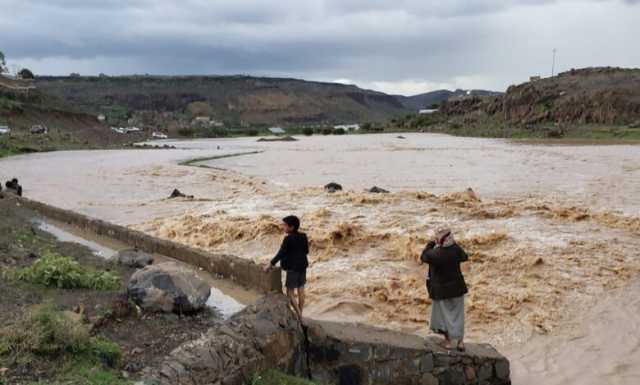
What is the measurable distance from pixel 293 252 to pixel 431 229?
8843 mm

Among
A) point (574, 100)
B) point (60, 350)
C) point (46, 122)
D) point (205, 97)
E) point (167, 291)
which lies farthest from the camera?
point (205, 97)

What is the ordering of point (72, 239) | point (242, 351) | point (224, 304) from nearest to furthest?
point (242, 351) < point (224, 304) < point (72, 239)

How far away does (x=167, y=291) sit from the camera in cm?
808

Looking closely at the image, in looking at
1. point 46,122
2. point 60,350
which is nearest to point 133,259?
point 60,350

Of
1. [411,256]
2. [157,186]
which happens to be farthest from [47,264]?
[157,186]

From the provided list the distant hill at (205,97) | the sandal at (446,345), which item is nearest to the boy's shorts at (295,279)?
the sandal at (446,345)

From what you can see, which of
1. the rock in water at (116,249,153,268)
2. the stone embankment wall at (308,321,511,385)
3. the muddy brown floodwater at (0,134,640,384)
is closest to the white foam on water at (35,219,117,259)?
the rock in water at (116,249,153,268)

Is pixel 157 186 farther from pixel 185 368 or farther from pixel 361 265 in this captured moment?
pixel 185 368

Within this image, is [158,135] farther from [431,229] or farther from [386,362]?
Answer: [386,362]

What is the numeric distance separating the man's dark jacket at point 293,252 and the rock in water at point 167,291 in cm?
153

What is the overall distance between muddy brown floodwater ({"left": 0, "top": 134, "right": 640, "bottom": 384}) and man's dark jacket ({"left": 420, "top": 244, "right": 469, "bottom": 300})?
191 cm

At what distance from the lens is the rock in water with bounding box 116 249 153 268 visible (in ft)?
37.5

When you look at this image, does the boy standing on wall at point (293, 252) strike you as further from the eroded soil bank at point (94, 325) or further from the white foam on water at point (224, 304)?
the white foam on water at point (224, 304)

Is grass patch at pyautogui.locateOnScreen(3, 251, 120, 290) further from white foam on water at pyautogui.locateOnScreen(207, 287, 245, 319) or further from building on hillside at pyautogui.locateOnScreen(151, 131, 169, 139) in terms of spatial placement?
building on hillside at pyautogui.locateOnScreen(151, 131, 169, 139)
